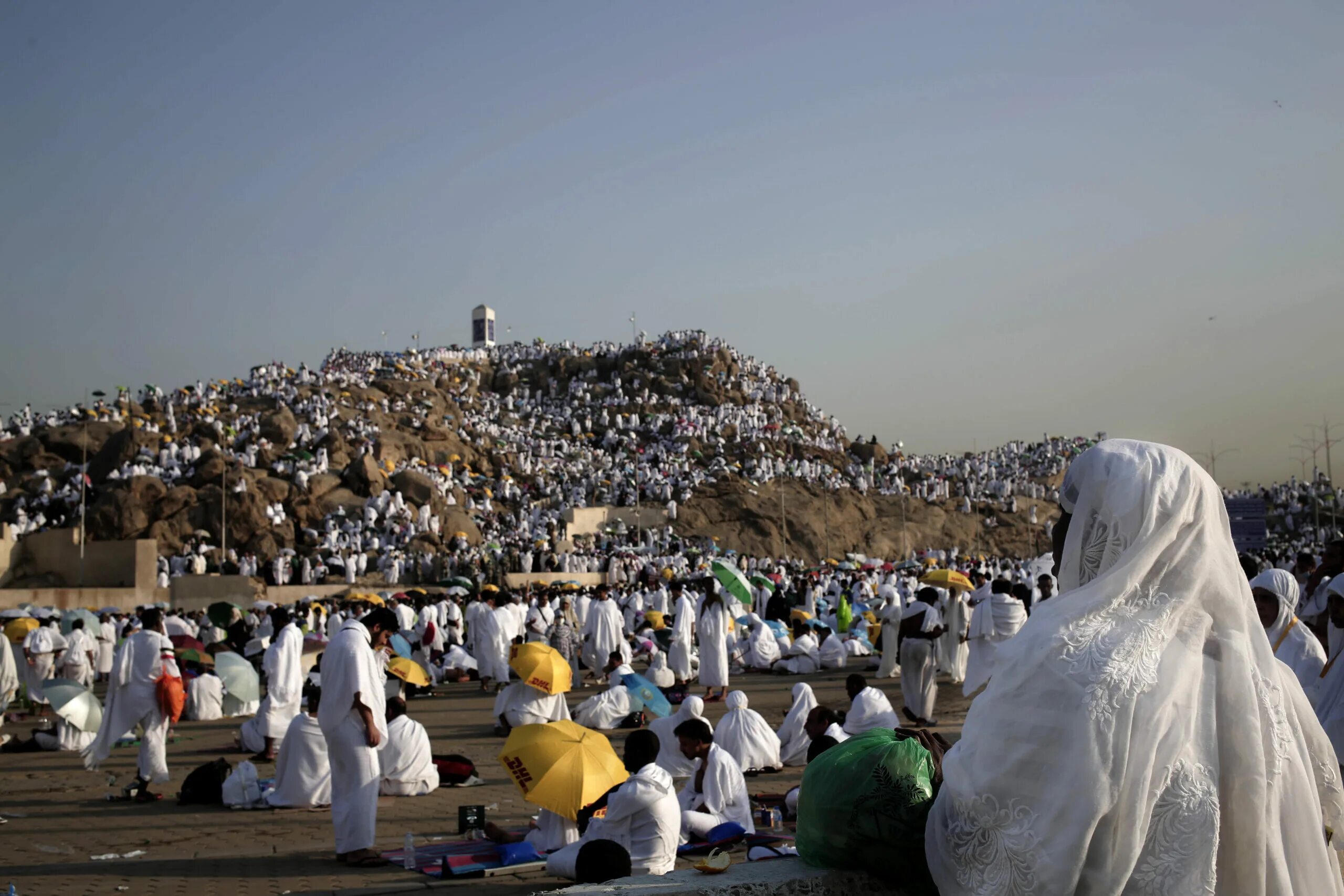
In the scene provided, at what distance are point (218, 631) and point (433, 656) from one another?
13.5 feet

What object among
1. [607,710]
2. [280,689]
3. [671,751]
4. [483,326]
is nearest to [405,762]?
[671,751]

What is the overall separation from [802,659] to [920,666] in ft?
20.4

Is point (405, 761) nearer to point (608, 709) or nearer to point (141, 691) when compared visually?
point (141, 691)

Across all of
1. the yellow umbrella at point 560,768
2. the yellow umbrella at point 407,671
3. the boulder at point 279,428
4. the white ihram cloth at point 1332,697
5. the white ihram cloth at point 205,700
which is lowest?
the white ihram cloth at point 205,700

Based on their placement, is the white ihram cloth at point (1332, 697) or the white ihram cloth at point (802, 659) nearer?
the white ihram cloth at point (1332, 697)

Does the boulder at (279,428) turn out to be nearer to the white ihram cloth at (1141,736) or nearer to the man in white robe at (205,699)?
the man in white robe at (205,699)

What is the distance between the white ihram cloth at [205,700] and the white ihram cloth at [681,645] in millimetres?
5550

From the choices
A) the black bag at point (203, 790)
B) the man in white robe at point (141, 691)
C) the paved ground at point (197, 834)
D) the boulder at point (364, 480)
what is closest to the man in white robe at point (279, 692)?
the paved ground at point (197, 834)

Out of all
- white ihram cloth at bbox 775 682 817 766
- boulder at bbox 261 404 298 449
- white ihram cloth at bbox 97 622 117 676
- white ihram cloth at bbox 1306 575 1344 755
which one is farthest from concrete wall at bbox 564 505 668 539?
white ihram cloth at bbox 1306 575 1344 755

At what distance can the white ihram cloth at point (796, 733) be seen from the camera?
922 centimetres

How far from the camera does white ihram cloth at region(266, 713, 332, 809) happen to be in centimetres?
806

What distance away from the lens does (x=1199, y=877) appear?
186 cm

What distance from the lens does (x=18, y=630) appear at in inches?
600

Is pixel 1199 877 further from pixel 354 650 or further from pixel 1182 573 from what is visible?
pixel 354 650
